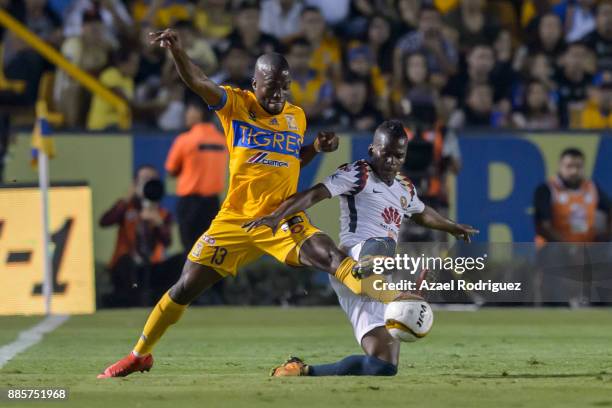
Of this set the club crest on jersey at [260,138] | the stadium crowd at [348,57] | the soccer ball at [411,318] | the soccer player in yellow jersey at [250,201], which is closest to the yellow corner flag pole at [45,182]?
the stadium crowd at [348,57]

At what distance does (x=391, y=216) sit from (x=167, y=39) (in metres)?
2.02

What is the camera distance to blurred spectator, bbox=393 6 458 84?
58.6 ft

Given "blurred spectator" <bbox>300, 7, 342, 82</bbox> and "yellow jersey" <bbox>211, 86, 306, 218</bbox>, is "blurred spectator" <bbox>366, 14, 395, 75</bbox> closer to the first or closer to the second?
"blurred spectator" <bbox>300, 7, 342, 82</bbox>

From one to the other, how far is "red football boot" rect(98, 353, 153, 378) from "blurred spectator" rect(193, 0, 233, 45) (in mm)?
9452

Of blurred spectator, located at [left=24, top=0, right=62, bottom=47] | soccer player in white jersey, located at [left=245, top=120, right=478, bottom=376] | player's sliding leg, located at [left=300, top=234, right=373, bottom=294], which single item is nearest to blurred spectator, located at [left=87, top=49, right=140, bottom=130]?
blurred spectator, located at [left=24, top=0, right=62, bottom=47]

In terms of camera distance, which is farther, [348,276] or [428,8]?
[428,8]

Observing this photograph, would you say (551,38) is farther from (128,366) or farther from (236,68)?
(128,366)

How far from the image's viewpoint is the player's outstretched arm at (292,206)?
9156 mm

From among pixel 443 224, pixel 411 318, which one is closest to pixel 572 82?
pixel 443 224

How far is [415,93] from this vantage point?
16.9 meters

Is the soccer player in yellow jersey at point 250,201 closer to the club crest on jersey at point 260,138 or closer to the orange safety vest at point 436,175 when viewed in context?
the club crest on jersey at point 260,138

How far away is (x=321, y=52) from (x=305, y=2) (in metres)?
0.81

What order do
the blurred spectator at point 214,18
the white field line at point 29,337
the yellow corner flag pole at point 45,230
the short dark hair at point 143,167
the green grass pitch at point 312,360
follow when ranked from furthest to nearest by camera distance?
the blurred spectator at point 214,18
the short dark hair at point 143,167
the yellow corner flag pole at point 45,230
the white field line at point 29,337
the green grass pitch at point 312,360

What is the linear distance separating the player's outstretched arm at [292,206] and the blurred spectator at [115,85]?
8.37 meters
